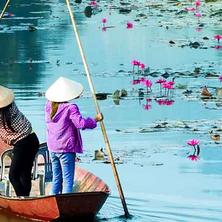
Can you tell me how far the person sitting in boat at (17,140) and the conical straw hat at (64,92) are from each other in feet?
1.19

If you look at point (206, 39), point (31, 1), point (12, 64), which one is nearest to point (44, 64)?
point (12, 64)

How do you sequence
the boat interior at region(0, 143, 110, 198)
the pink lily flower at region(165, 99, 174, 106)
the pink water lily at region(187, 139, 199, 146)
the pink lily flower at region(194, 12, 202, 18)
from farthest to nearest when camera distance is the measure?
the pink lily flower at region(194, 12, 202, 18) → the pink lily flower at region(165, 99, 174, 106) → the pink water lily at region(187, 139, 199, 146) → the boat interior at region(0, 143, 110, 198)

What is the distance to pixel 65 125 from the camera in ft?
30.5

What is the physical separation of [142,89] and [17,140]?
7.36 m

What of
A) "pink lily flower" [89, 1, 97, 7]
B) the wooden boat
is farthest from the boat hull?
"pink lily flower" [89, 1, 97, 7]

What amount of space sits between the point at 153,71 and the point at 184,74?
81 cm

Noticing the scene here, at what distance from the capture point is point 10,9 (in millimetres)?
34531

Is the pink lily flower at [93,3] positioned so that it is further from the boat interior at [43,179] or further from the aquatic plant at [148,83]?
the boat interior at [43,179]

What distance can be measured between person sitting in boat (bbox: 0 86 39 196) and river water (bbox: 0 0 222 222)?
0.42m

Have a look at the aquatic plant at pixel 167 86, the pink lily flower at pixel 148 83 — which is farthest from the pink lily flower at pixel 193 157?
the pink lily flower at pixel 148 83

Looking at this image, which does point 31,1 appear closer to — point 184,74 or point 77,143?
point 184,74

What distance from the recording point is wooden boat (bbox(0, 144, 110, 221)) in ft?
28.9

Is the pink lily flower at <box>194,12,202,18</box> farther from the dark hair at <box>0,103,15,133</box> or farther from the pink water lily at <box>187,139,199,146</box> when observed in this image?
the dark hair at <box>0,103,15,133</box>

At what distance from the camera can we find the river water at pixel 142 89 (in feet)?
33.7
